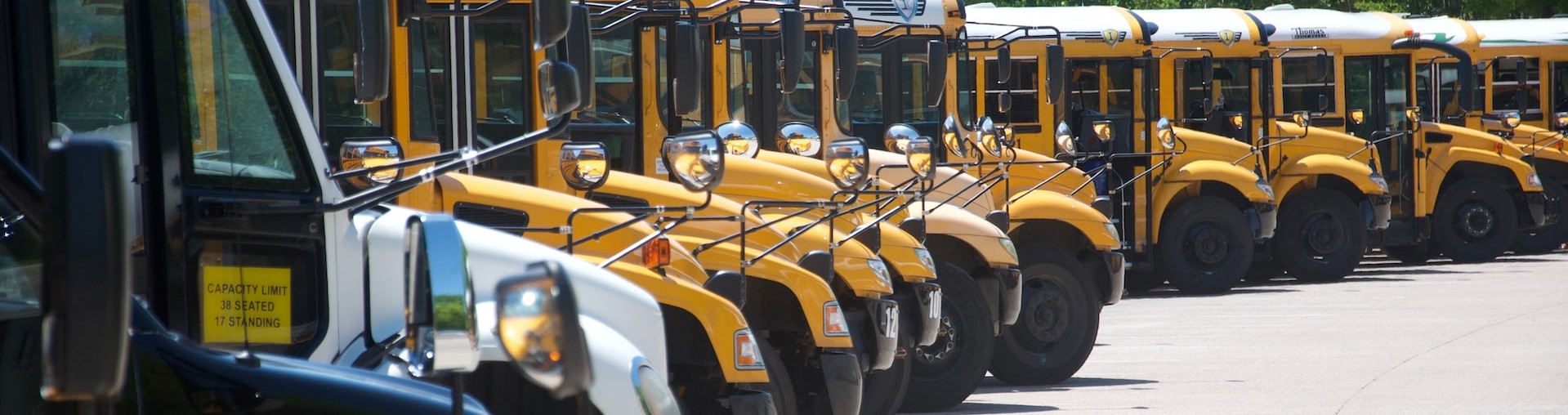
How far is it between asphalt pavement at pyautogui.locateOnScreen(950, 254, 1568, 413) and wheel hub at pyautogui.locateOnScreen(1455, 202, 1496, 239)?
6.98ft

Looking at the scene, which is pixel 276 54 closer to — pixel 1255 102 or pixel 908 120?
pixel 908 120

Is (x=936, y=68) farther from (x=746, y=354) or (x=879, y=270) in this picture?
(x=746, y=354)

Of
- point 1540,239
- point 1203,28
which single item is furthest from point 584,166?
point 1540,239

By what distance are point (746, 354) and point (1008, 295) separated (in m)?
4.15

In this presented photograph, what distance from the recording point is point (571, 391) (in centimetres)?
199

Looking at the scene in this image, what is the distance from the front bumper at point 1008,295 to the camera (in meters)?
9.79

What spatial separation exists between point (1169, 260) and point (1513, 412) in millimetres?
8763

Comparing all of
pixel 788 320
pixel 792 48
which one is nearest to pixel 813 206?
pixel 788 320

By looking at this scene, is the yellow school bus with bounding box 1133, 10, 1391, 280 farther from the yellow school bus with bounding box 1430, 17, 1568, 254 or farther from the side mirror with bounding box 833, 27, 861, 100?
the side mirror with bounding box 833, 27, 861, 100

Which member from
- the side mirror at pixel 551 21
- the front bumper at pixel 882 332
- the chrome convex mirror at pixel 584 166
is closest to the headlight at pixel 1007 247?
the front bumper at pixel 882 332

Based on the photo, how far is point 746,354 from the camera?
588 cm

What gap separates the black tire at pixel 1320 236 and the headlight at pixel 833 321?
1272cm

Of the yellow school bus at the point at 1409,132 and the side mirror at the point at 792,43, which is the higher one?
the side mirror at the point at 792,43

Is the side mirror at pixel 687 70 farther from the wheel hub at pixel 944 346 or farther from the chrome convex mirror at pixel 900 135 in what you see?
the chrome convex mirror at pixel 900 135
